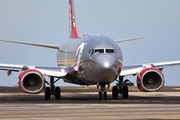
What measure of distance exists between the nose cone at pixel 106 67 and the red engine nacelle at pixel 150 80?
9.57 feet

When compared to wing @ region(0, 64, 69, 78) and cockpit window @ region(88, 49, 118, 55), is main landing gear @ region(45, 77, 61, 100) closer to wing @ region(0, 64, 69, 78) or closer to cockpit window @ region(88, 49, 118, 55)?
wing @ region(0, 64, 69, 78)

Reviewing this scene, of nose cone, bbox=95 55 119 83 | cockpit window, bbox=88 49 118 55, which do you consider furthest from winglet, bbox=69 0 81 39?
nose cone, bbox=95 55 119 83

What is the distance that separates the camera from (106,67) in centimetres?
2486

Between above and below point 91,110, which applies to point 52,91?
above

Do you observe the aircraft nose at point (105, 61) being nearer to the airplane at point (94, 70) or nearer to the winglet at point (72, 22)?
the airplane at point (94, 70)

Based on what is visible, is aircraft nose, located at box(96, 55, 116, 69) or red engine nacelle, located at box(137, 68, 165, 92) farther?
red engine nacelle, located at box(137, 68, 165, 92)

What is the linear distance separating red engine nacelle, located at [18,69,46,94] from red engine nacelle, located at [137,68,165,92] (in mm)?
6149

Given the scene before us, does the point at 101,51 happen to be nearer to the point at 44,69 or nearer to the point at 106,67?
the point at 106,67

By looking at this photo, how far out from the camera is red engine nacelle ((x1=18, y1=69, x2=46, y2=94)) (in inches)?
1060

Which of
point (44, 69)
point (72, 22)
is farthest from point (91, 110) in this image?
point (72, 22)

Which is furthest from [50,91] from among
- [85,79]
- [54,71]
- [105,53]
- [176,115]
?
[176,115]

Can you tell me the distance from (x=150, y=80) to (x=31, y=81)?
7.63m

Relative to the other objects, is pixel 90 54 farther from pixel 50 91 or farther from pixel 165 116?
pixel 165 116

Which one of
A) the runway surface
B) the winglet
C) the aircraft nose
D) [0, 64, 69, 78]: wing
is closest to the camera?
the runway surface
